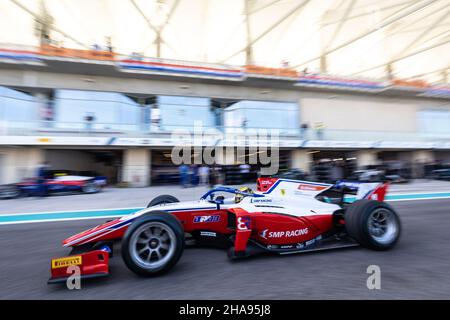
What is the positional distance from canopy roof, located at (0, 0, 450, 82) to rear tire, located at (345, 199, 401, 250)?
1672 centimetres

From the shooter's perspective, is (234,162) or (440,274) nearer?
(440,274)

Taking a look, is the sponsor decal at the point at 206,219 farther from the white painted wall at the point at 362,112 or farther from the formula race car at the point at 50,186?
the white painted wall at the point at 362,112

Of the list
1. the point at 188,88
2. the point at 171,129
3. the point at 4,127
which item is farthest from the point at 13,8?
the point at 171,129

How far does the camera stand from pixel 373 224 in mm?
2904

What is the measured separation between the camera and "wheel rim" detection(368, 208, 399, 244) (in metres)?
2.87

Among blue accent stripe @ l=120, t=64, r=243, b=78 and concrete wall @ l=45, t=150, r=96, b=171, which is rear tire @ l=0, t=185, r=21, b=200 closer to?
concrete wall @ l=45, t=150, r=96, b=171

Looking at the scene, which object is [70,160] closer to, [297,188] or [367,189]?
[297,188]

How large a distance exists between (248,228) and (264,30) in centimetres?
2291

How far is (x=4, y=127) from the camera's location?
37.2 feet

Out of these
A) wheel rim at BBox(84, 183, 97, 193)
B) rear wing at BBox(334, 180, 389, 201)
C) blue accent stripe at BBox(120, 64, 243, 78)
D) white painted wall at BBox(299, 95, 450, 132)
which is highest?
blue accent stripe at BBox(120, 64, 243, 78)

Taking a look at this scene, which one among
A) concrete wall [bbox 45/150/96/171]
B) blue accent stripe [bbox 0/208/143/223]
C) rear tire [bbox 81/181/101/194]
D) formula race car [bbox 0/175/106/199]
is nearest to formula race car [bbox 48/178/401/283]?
blue accent stripe [bbox 0/208/143/223]

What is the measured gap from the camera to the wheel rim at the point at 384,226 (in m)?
2.87

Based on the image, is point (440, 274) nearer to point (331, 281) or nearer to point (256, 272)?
point (331, 281)

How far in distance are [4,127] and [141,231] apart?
44.4 feet
